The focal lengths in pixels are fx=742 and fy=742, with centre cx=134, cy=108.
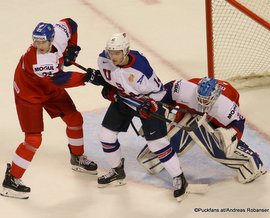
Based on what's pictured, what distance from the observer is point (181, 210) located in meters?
3.89

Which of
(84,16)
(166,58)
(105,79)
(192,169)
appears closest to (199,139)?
(192,169)

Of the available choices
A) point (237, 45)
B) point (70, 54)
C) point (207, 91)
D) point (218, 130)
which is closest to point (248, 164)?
point (218, 130)

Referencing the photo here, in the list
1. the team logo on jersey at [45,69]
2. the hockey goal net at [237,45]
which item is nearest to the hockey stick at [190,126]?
the team logo on jersey at [45,69]

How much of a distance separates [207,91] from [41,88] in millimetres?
877

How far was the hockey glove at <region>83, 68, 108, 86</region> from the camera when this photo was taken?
3.77 meters

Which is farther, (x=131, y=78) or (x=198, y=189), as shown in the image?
(x=198, y=189)

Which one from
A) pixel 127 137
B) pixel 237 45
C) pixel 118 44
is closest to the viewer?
pixel 118 44

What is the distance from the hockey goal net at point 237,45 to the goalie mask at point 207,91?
97 cm

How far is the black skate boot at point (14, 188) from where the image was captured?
13.2ft

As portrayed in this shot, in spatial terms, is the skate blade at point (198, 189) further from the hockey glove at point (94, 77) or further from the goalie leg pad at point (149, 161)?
the hockey glove at point (94, 77)

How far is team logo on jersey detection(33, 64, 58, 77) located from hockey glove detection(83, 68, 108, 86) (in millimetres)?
162

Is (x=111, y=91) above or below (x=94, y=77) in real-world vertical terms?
below

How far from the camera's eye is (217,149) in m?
4.00

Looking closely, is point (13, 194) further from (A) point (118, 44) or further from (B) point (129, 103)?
(A) point (118, 44)
